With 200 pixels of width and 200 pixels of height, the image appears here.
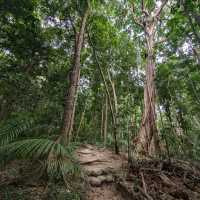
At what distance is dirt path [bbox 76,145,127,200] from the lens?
3383 millimetres

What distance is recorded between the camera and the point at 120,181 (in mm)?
3566

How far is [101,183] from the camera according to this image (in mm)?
3609

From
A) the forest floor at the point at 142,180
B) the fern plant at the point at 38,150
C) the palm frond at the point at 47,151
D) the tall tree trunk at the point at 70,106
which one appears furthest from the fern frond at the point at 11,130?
the forest floor at the point at 142,180

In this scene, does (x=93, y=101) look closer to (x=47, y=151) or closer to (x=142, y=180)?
(x=142, y=180)

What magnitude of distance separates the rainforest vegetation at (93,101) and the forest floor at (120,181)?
2 centimetres

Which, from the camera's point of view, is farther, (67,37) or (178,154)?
(67,37)

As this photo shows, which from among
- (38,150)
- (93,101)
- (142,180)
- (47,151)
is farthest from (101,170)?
(93,101)

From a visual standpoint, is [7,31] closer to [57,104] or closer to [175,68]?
[57,104]

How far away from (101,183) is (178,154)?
2394mm

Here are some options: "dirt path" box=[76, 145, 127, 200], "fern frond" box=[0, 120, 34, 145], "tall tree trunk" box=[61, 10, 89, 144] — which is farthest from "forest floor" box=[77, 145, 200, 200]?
"fern frond" box=[0, 120, 34, 145]

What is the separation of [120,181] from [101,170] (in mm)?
503

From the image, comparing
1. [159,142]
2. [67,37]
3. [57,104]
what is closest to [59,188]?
[159,142]

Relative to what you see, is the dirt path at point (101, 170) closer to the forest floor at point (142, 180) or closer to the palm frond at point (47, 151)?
the forest floor at point (142, 180)

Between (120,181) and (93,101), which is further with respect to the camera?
(93,101)
